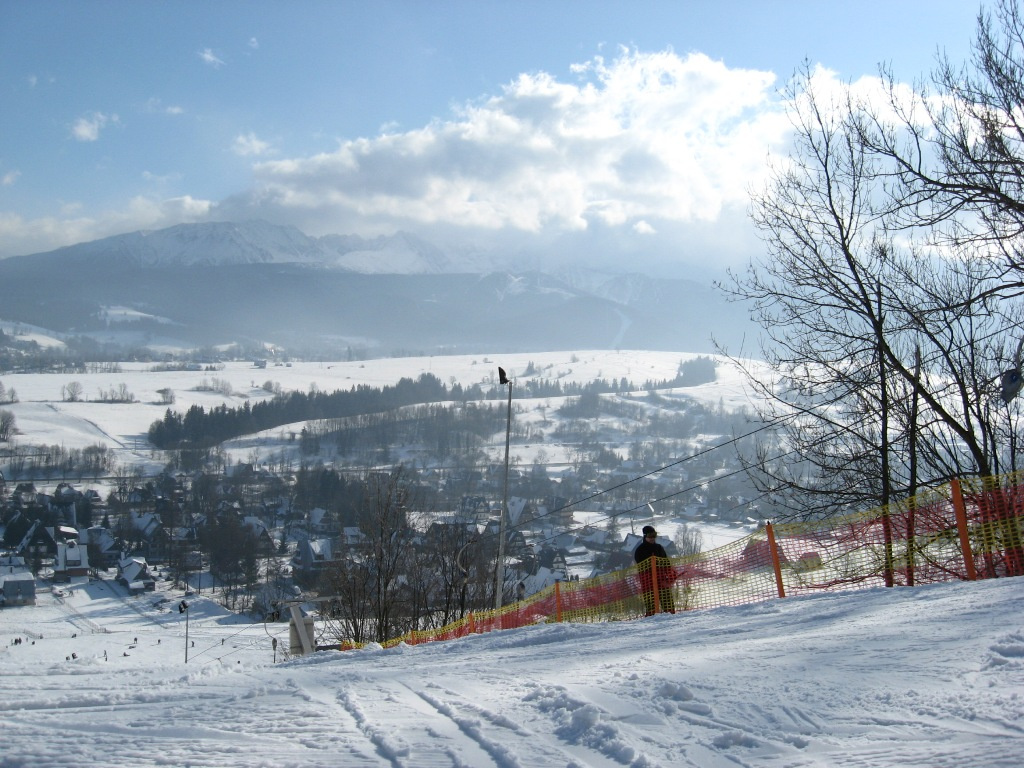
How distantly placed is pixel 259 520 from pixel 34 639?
34.2 meters

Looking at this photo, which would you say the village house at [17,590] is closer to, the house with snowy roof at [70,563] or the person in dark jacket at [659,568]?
the house with snowy roof at [70,563]

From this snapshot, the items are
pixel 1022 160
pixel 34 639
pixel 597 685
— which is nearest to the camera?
pixel 597 685

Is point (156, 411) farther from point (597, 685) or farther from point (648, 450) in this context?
point (597, 685)

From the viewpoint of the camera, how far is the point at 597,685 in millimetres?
5805

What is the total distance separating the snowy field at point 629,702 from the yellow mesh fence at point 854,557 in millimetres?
1589

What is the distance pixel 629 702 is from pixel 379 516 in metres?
26.3

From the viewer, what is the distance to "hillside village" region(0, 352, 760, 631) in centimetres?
3397

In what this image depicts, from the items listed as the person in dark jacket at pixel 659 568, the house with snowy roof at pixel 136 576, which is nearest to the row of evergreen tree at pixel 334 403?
the house with snowy roof at pixel 136 576

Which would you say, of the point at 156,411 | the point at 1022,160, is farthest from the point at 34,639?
the point at 156,411

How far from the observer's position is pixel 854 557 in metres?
11.4

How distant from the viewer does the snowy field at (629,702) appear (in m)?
4.06

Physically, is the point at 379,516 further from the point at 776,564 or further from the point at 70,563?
the point at 70,563

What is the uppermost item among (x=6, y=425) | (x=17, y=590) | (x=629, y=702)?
(x=6, y=425)

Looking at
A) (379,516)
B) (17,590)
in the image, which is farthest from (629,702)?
(17,590)
